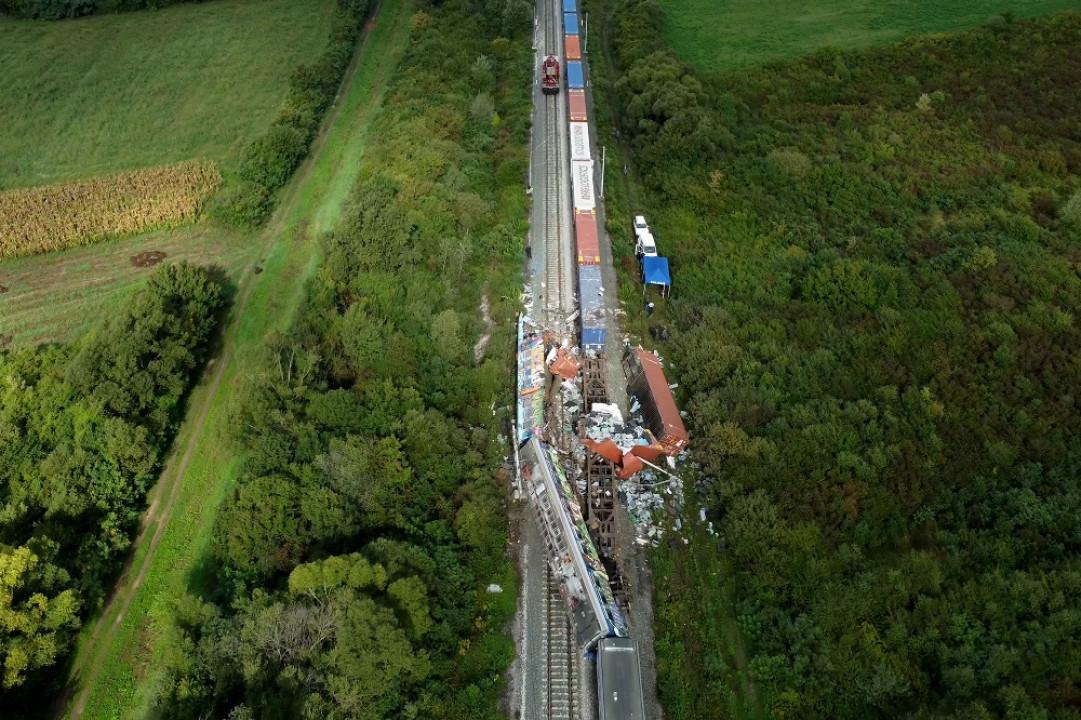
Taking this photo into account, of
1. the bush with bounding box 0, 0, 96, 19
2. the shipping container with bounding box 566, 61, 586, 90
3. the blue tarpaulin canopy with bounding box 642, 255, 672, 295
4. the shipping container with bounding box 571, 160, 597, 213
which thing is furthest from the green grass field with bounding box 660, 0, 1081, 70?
the bush with bounding box 0, 0, 96, 19

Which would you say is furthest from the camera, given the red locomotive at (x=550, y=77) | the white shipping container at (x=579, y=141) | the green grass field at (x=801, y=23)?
the green grass field at (x=801, y=23)

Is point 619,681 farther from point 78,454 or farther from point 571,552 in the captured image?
point 78,454

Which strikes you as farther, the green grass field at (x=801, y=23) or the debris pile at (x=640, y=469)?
the green grass field at (x=801, y=23)

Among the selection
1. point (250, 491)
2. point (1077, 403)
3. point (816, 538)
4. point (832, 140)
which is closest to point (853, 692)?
point (816, 538)

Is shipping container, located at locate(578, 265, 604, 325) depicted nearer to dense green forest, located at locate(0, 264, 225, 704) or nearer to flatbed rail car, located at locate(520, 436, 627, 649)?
flatbed rail car, located at locate(520, 436, 627, 649)

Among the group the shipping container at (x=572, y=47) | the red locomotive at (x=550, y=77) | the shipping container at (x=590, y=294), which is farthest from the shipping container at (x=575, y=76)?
the shipping container at (x=590, y=294)

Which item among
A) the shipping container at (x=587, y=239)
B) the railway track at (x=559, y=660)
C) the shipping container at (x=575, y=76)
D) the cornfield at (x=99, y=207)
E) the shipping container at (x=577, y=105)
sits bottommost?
the railway track at (x=559, y=660)

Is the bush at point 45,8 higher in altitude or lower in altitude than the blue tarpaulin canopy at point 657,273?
higher

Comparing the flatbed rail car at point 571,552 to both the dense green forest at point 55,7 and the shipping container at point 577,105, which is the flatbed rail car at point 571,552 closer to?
the shipping container at point 577,105
